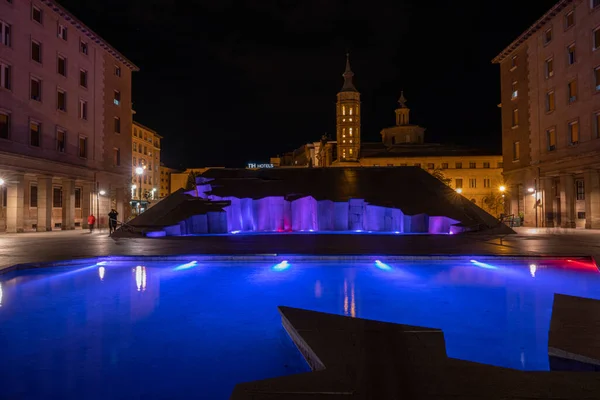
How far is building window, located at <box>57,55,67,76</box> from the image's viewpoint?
110 ft

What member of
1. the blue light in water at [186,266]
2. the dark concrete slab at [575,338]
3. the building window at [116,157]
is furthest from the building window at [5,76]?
the dark concrete slab at [575,338]

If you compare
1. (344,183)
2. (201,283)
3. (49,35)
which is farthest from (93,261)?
(49,35)

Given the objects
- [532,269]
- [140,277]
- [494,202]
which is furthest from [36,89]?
[494,202]

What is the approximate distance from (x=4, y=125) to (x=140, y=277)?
2373 cm

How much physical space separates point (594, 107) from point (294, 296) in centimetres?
3133

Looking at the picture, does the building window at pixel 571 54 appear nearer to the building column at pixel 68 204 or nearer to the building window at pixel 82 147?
the building window at pixel 82 147

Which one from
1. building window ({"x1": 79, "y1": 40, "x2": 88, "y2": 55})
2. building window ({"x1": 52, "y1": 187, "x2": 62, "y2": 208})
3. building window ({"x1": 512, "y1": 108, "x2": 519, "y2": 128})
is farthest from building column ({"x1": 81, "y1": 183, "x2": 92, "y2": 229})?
building window ({"x1": 512, "y1": 108, "x2": 519, "y2": 128})

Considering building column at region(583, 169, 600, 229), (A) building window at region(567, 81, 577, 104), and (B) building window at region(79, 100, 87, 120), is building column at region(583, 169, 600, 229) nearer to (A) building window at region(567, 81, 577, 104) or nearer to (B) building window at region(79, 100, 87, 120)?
(A) building window at region(567, 81, 577, 104)

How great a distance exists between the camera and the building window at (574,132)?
32.3 m

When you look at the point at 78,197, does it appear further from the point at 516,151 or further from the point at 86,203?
the point at 516,151

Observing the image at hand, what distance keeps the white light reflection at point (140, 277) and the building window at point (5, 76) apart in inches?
904

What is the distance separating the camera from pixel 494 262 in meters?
Answer: 13.5

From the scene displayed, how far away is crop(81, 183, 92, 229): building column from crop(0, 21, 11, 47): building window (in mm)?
13024

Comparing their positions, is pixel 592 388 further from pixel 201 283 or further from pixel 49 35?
pixel 49 35
